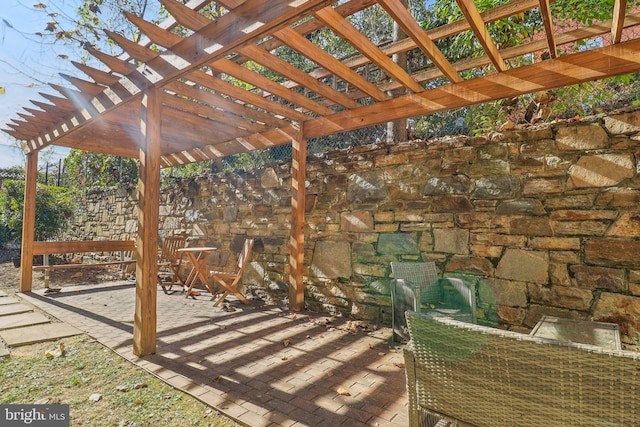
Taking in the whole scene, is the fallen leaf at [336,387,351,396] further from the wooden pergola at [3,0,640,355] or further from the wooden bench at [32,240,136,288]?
the wooden bench at [32,240,136,288]

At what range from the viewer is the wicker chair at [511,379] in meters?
0.99

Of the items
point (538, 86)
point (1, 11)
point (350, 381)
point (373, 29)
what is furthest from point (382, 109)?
point (1, 11)

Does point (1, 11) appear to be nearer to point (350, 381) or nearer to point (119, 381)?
point (119, 381)

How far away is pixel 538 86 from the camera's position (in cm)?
275

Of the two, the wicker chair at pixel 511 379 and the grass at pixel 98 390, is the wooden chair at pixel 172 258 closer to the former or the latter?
the grass at pixel 98 390

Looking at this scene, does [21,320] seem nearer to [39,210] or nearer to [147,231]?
[147,231]

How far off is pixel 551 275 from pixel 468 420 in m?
2.11

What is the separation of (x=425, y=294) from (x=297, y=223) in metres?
1.81

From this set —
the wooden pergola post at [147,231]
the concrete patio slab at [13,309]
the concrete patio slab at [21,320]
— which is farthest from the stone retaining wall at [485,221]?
the concrete patio slab at [13,309]

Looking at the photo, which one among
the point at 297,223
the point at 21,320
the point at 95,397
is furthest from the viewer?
the point at 297,223

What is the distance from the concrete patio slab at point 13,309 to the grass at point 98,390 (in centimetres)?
145

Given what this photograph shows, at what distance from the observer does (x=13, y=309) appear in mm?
4051

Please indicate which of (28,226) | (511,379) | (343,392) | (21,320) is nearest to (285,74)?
(343,392)

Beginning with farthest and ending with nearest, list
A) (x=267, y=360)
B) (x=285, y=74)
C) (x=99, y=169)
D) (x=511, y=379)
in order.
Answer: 1. (x=99, y=169)
2. (x=285, y=74)
3. (x=267, y=360)
4. (x=511, y=379)
